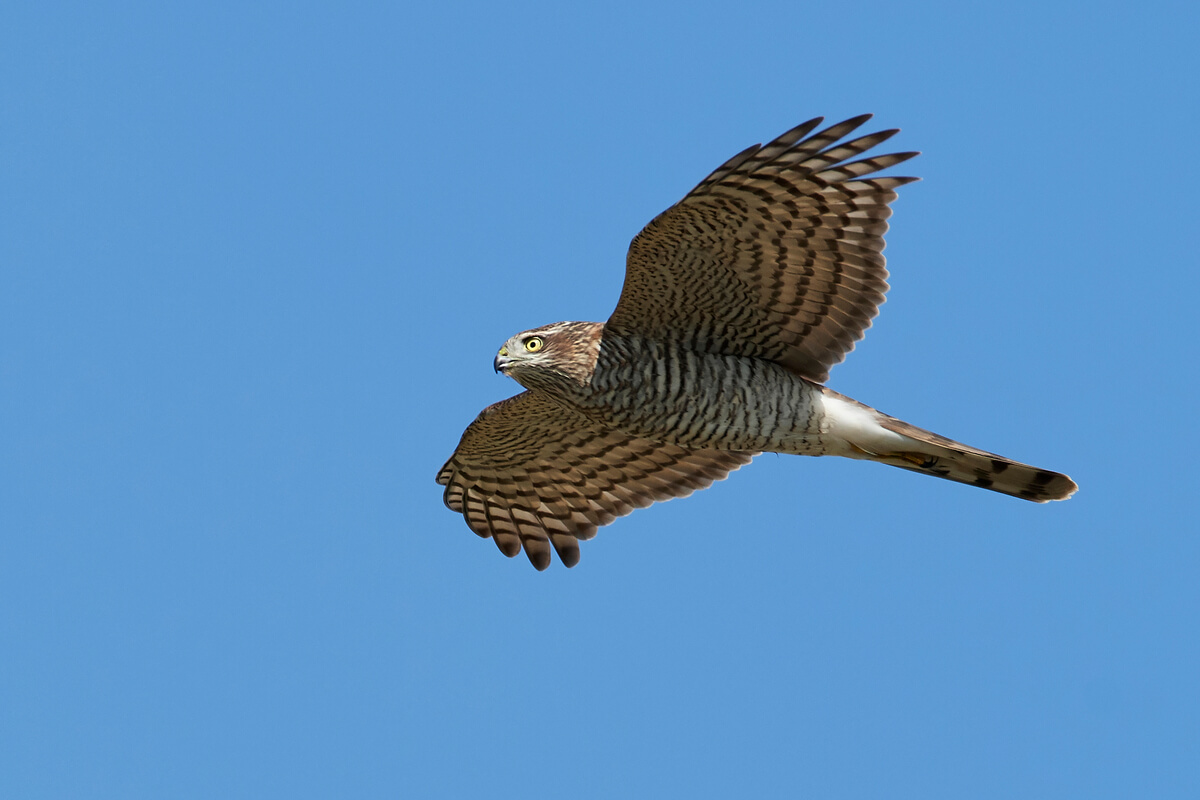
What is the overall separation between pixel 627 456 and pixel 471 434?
1272 millimetres

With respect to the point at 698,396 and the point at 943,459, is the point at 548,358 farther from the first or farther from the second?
the point at 943,459

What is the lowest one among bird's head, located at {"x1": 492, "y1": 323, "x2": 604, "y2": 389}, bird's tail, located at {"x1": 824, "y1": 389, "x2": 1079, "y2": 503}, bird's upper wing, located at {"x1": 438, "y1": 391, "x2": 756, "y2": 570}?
bird's tail, located at {"x1": 824, "y1": 389, "x2": 1079, "y2": 503}

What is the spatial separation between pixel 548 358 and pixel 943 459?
286cm

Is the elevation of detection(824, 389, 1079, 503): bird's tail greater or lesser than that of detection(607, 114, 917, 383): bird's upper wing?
lesser

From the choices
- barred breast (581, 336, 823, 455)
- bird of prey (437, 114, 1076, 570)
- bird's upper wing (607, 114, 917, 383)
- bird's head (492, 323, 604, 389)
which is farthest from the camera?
barred breast (581, 336, 823, 455)

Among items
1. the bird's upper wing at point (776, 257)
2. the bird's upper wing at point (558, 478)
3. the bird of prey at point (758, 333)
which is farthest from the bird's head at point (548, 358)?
the bird's upper wing at point (558, 478)

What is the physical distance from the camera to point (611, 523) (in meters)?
11.4

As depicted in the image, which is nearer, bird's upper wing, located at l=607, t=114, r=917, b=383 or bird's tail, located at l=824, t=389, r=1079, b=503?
A: bird's upper wing, located at l=607, t=114, r=917, b=383

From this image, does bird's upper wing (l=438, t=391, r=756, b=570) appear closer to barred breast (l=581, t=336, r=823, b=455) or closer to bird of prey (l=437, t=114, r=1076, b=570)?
bird of prey (l=437, t=114, r=1076, b=570)

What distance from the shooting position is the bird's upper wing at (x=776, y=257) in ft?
29.4

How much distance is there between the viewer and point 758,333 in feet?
32.6

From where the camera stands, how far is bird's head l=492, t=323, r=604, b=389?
9516mm

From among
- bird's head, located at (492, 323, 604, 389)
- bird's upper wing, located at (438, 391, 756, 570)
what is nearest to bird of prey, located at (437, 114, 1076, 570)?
bird's head, located at (492, 323, 604, 389)

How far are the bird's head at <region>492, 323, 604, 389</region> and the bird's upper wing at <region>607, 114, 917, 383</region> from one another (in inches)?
14.0
